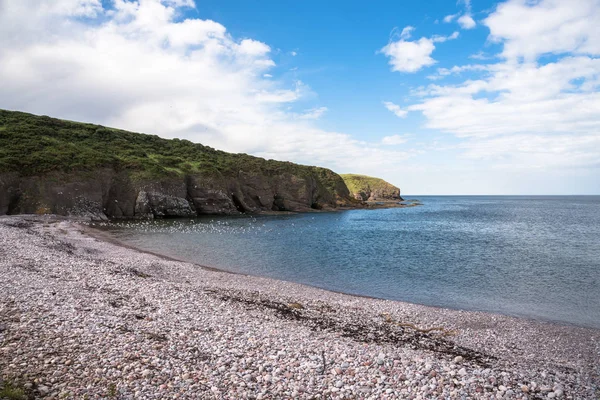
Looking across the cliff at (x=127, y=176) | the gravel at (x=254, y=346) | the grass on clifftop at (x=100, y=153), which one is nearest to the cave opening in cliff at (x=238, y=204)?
the cliff at (x=127, y=176)

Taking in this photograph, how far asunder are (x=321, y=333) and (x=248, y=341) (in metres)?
3.79

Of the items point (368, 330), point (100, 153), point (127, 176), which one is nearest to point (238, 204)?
point (127, 176)

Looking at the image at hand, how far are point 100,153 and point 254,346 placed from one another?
7608cm

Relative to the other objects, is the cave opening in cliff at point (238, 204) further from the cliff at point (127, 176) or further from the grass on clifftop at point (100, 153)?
the grass on clifftop at point (100, 153)

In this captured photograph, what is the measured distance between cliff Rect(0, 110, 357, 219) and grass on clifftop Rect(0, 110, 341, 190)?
160 millimetres

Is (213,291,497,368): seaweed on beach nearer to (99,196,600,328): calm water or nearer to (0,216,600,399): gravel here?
(0,216,600,399): gravel

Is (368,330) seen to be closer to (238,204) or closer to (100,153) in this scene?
(100,153)

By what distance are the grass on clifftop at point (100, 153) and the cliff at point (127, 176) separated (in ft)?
0.53

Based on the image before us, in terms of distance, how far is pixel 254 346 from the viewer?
1151 cm

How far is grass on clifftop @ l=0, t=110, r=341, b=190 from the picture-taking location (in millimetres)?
61406

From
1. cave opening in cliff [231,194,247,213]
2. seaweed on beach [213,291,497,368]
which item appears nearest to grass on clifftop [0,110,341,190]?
cave opening in cliff [231,194,247,213]

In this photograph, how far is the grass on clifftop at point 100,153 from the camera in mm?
61406

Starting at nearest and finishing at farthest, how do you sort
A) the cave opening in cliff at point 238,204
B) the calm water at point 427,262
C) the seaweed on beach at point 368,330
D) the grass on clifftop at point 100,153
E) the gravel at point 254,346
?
the gravel at point 254,346 → the seaweed on beach at point 368,330 → the calm water at point 427,262 → the grass on clifftop at point 100,153 → the cave opening in cliff at point 238,204

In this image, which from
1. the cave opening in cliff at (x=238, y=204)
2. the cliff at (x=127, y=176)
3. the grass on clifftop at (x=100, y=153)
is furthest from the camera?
the cave opening in cliff at (x=238, y=204)
